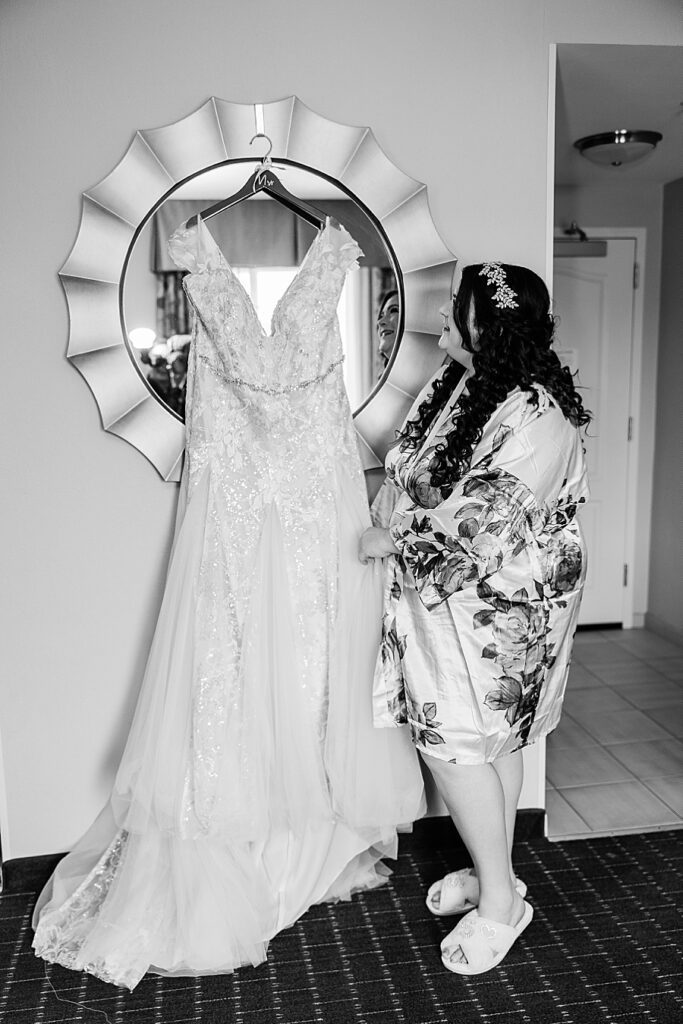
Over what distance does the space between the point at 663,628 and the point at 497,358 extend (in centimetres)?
310

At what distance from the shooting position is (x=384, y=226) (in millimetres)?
2287

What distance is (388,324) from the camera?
7.73 ft

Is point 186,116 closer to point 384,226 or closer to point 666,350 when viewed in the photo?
point 384,226

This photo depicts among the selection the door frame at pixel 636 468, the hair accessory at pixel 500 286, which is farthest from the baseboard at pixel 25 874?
the door frame at pixel 636 468

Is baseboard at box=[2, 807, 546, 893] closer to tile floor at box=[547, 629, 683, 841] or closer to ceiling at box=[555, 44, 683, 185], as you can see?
tile floor at box=[547, 629, 683, 841]

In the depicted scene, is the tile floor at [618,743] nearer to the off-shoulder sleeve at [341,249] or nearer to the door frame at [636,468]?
the door frame at [636,468]

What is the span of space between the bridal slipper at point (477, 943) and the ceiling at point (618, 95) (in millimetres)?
2142

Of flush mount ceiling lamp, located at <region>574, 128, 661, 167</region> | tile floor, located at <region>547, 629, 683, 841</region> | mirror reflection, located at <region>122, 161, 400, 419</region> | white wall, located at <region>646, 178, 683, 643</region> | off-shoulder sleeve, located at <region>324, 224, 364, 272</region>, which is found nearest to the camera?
off-shoulder sleeve, located at <region>324, 224, 364, 272</region>

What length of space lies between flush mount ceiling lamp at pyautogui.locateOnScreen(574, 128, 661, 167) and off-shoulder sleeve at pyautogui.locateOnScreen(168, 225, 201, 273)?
1.92m

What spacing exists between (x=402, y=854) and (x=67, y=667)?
105 centimetres

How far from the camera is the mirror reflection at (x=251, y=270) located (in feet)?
7.32

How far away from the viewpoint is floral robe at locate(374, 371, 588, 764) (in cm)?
192

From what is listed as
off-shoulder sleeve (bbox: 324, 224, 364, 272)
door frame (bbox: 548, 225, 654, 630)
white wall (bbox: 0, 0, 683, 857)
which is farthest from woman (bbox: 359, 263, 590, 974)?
door frame (bbox: 548, 225, 654, 630)

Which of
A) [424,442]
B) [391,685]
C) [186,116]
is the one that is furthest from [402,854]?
[186,116]
